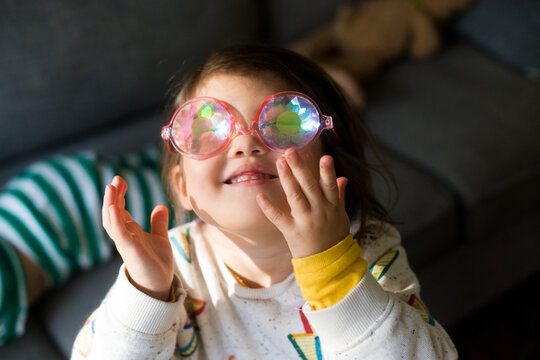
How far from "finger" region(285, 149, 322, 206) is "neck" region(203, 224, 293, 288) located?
19cm

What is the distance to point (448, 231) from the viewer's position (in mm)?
1494

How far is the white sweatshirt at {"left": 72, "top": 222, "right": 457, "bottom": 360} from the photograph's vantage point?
0.76 metres

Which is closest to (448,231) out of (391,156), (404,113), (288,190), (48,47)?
(391,156)

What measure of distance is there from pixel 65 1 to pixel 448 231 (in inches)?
48.7

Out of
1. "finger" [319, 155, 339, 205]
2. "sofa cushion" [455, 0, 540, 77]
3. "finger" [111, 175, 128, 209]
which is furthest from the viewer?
"sofa cushion" [455, 0, 540, 77]

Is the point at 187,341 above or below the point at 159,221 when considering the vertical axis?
below

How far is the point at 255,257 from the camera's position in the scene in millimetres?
965

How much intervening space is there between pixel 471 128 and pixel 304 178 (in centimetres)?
106

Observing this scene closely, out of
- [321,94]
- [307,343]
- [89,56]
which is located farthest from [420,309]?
[89,56]

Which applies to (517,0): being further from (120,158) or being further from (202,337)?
(202,337)

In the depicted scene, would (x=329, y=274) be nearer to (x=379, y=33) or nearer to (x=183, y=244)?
(x=183, y=244)

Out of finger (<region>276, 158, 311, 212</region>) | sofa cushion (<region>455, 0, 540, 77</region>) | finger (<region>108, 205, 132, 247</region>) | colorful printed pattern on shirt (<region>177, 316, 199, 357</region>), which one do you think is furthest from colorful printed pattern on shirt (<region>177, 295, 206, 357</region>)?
sofa cushion (<region>455, 0, 540, 77</region>)

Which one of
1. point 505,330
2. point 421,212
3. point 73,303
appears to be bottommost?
point 505,330

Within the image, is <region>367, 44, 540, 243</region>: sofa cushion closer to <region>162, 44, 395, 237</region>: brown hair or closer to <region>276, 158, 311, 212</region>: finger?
<region>162, 44, 395, 237</region>: brown hair
